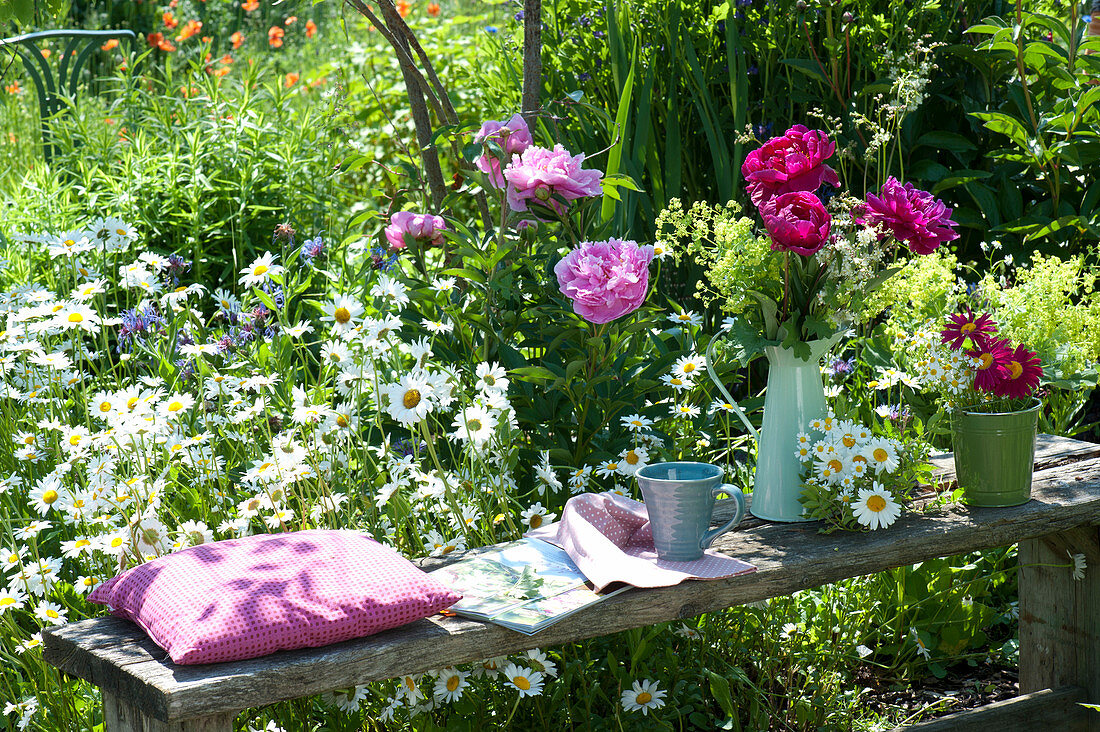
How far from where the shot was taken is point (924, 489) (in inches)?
75.2

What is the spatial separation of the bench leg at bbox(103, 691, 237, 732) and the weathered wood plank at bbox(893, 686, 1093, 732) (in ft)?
4.15

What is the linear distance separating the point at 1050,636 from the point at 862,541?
0.75 metres

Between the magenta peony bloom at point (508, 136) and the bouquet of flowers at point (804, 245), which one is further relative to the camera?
the magenta peony bloom at point (508, 136)

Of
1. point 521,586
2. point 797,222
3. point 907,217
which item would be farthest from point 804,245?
point 521,586

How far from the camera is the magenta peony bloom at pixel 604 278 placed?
1.80 meters

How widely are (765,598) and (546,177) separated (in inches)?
33.0

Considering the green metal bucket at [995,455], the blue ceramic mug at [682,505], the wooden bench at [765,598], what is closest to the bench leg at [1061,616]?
the wooden bench at [765,598]

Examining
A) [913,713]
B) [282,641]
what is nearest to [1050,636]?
[913,713]

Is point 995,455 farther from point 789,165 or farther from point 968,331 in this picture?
point 789,165

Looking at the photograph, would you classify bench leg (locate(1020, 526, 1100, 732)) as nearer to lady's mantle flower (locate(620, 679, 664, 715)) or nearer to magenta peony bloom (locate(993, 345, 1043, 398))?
magenta peony bloom (locate(993, 345, 1043, 398))

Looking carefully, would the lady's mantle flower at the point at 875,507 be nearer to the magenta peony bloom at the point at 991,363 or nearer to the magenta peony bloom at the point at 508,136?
the magenta peony bloom at the point at 991,363

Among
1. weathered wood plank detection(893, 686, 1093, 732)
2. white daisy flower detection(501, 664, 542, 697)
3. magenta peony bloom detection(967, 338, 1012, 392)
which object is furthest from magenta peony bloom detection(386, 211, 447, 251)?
weathered wood plank detection(893, 686, 1093, 732)

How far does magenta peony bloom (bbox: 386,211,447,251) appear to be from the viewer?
7.43ft

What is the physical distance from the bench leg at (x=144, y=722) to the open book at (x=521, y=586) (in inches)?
13.5
